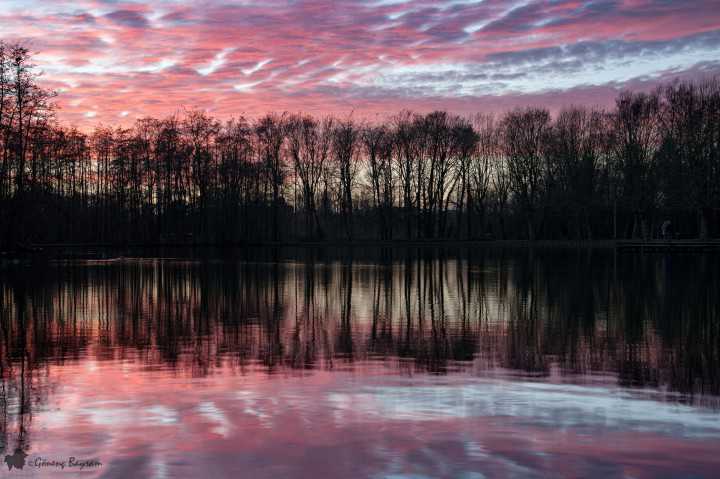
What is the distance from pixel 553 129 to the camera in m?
97.1

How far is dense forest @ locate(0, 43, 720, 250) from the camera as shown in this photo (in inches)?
3487

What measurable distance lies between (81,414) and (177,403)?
1.30 meters

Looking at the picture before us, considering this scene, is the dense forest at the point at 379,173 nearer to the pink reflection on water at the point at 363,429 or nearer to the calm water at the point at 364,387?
the calm water at the point at 364,387

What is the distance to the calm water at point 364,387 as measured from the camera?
24.8 ft

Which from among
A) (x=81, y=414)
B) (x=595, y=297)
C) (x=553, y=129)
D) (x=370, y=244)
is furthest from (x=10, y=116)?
(x=553, y=129)

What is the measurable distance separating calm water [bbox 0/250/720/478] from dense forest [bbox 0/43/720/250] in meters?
69.7

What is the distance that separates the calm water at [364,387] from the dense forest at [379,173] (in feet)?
229

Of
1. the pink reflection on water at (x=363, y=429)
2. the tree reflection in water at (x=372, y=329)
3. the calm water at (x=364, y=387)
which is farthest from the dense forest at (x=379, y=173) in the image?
the pink reflection on water at (x=363, y=429)

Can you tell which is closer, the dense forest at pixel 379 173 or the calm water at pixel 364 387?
the calm water at pixel 364 387

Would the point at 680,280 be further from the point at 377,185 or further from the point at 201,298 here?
the point at 377,185

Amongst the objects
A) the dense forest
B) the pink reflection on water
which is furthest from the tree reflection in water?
the dense forest

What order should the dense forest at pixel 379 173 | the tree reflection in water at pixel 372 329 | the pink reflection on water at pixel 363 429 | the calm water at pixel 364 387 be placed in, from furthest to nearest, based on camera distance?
the dense forest at pixel 379 173, the tree reflection in water at pixel 372 329, the calm water at pixel 364 387, the pink reflection on water at pixel 363 429

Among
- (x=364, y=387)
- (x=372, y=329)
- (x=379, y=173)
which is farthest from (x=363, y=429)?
(x=379, y=173)

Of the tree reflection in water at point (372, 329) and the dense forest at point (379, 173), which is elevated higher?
Result: the dense forest at point (379, 173)
